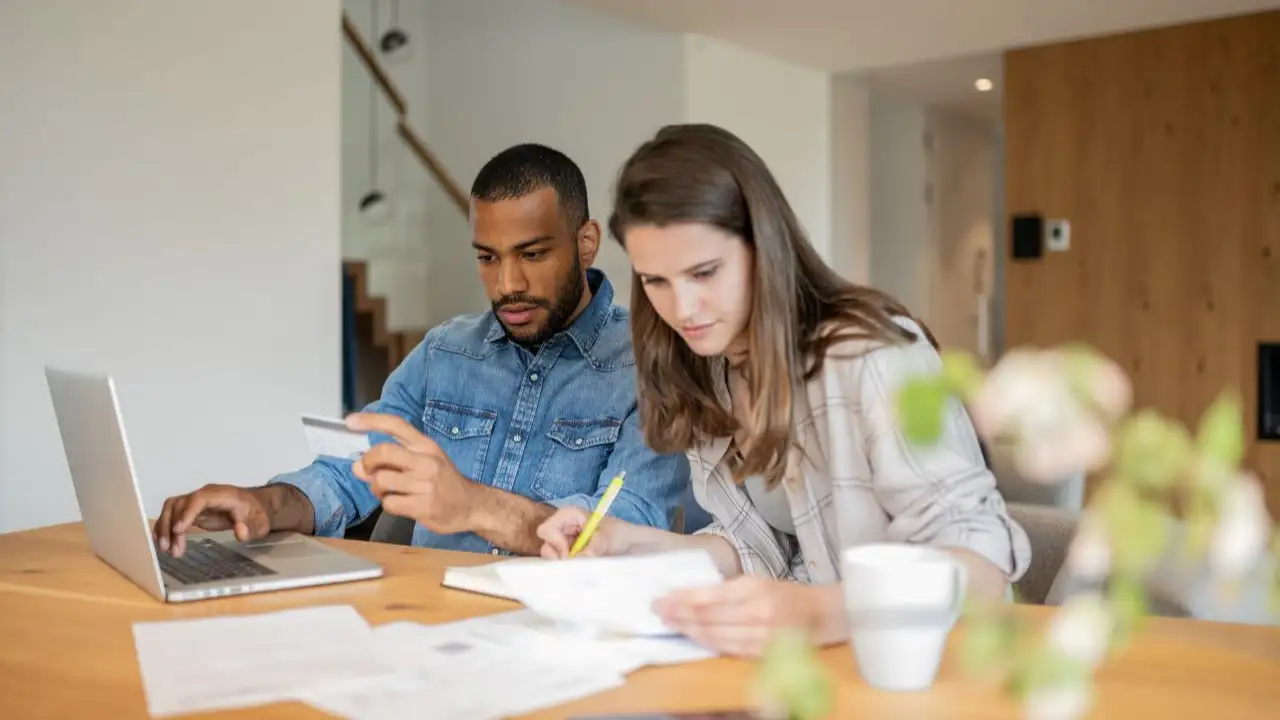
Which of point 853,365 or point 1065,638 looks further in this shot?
point 853,365

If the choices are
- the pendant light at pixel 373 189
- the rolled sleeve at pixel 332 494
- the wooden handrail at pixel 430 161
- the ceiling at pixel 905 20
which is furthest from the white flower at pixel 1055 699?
the pendant light at pixel 373 189

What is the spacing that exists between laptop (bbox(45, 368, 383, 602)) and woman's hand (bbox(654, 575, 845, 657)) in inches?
21.4

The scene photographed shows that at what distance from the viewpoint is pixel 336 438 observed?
1.47m

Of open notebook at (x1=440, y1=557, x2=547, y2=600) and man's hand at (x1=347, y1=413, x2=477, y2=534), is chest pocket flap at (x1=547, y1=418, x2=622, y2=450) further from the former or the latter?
open notebook at (x1=440, y1=557, x2=547, y2=600)

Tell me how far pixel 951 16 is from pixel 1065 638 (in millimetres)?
5610

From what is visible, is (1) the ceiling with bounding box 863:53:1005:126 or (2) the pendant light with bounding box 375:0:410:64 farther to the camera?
(1) the ceiling with bounding box 863:53:1005:126

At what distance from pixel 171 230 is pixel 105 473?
2409mm

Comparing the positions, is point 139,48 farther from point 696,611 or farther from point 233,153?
point 696,611

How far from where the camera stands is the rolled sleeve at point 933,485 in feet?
4.02

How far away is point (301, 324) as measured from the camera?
394 centimetres

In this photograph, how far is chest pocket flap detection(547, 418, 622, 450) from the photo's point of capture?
2039 mm

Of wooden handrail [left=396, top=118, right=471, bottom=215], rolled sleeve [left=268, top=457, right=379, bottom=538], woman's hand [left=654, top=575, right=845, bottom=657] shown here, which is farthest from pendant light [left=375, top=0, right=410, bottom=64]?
woman's hand [left=654, top=575, right=845, bottom=657]

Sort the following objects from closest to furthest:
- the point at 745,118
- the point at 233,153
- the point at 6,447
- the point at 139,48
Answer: the point at 6,447
the point at 139,48
the point at 233,153
the point at 745,118

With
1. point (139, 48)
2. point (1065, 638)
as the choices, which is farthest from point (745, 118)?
point (1065, 638)
